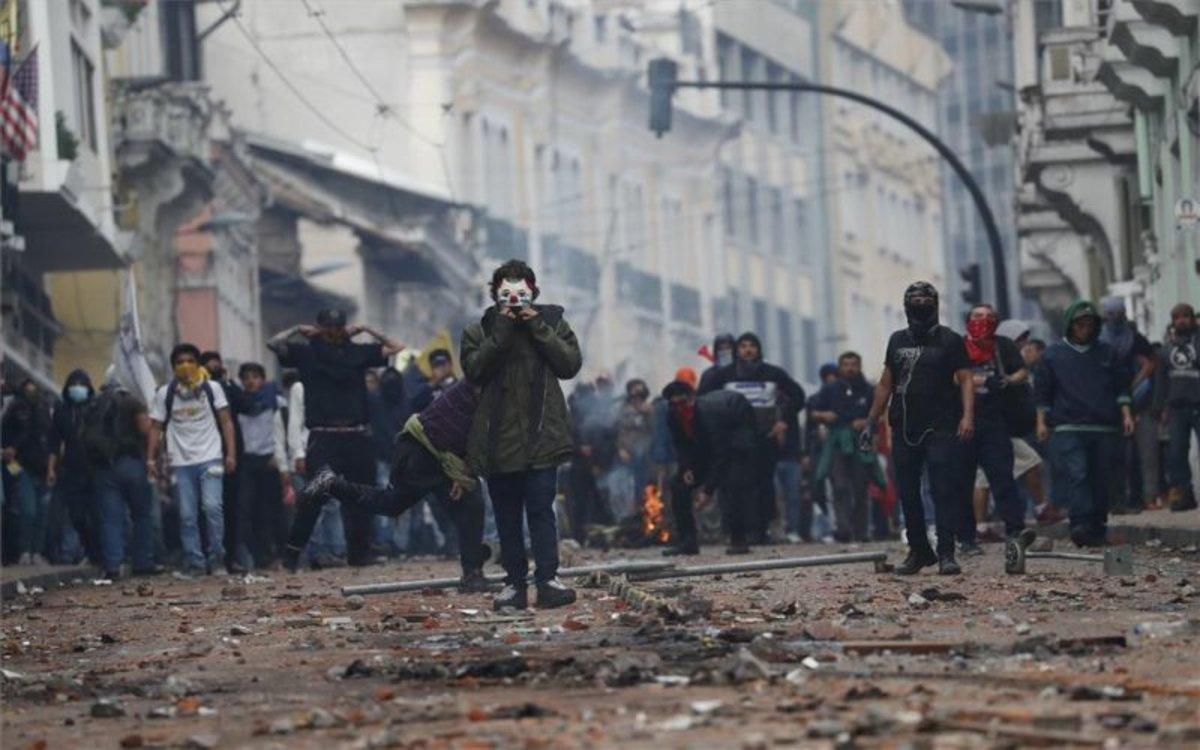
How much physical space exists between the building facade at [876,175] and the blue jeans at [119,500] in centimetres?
7460

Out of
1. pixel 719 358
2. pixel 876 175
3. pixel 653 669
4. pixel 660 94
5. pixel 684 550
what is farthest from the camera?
pixel 876 175

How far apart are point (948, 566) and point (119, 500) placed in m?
8.86

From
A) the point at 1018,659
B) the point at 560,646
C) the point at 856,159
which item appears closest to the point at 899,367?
the point at 560,646

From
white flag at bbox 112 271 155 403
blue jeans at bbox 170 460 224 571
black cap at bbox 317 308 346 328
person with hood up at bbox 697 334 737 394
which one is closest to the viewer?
black cap at bbox 317 308 346 328

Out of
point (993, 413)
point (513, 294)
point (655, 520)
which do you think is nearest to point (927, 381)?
point (993, 413)

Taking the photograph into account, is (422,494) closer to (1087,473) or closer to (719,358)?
(1087,473)

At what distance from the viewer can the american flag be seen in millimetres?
34219

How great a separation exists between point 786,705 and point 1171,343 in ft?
57.0

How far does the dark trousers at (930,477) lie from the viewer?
18.5 meters

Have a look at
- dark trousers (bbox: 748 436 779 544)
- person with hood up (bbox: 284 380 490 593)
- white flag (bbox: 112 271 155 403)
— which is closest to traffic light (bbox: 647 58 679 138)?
dark trousers (bbox: 748 436 779 544)

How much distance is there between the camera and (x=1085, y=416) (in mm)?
21781

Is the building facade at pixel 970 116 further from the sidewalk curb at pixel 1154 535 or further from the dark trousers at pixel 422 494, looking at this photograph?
the dark trousers at pixel 422 494

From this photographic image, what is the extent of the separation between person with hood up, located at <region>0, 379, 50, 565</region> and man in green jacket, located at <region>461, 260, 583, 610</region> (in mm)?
13562

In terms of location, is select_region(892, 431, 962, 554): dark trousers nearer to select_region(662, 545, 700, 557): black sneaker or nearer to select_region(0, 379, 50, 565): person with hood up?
select_region(662, 545, 700, 557): black sneaker
